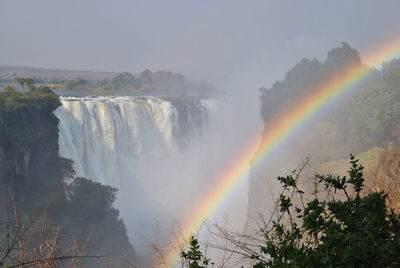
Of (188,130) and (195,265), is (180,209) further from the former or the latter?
(195,265)

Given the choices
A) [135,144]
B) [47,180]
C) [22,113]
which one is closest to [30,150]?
[22,113]

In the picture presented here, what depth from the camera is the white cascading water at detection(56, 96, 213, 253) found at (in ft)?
96.6

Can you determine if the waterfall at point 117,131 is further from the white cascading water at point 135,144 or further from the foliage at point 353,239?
the foliage at point 353,239

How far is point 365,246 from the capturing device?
2.22m

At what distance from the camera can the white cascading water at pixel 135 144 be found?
2944 cm

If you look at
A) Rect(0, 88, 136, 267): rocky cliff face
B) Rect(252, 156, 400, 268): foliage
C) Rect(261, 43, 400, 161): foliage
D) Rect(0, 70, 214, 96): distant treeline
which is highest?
Rect(0, 70, 214, 96): distant treeline

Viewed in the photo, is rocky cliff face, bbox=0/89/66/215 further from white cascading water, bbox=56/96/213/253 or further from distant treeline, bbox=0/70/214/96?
distant treeline, bbox=0/70/214/96

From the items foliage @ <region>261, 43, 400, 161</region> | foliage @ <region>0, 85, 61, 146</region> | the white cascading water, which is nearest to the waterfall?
the white cascading water

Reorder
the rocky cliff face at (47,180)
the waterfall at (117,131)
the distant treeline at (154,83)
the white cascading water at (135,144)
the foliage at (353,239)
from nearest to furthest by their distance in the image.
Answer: the foliage at (353,239)
the rocky cliff face at (47,180)
the waterfall at (117,131)
the white cascading water at (135,144)
the distant treeline at (154,83)

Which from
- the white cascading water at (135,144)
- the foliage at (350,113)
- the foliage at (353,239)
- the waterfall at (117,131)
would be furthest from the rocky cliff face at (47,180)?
the foliage at (353,239)

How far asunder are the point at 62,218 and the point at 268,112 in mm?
24104

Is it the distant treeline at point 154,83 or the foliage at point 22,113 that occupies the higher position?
the distant treeline at point 154,83

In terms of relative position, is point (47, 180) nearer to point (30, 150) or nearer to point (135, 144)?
point (30, 150)

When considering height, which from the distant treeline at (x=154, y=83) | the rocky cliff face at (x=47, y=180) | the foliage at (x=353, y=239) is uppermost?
the distant treeline at (x=154, y=83)
